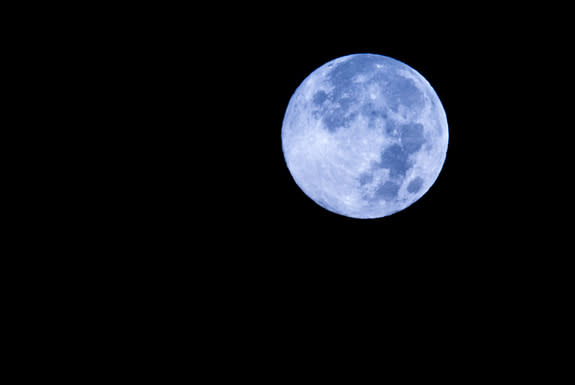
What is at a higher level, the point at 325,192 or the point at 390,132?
the point at 390,132

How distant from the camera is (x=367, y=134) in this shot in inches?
106

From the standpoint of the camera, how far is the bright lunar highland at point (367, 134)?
2.72m

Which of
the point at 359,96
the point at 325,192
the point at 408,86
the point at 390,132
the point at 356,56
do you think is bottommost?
the point at 325,192

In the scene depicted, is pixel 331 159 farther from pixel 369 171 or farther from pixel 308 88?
pixel 308 88

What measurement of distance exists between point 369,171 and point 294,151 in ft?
2.19

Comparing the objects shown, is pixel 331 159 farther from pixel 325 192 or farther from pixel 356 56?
pixel 356 56

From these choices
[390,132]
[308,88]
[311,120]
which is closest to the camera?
[390,132]

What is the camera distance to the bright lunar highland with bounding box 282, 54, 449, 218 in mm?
2725

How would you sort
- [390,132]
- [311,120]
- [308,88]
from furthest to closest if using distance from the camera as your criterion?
[308,88] → [311,120] → [390,132]

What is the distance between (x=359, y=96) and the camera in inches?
108

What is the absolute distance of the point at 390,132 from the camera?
A: 271cm

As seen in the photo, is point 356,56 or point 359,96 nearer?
point 359,96

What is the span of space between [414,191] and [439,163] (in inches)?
13.3

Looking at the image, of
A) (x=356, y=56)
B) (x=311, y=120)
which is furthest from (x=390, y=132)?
(x=356, y=56)
